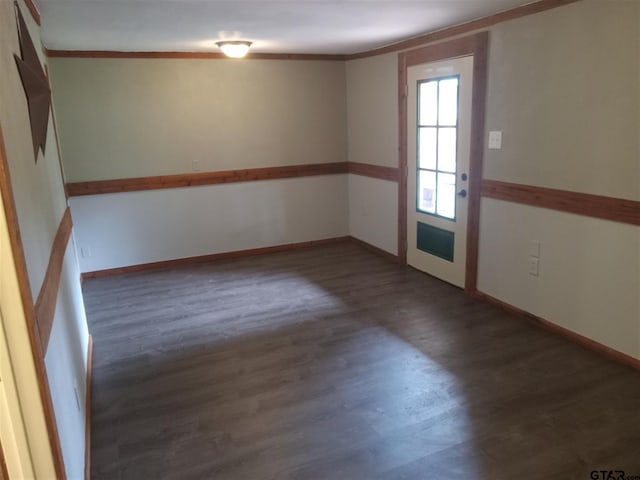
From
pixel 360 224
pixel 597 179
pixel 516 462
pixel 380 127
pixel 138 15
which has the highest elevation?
pixel 138 15

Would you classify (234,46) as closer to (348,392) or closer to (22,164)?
(22,164)

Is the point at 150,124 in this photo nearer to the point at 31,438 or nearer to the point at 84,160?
the point at 84,160

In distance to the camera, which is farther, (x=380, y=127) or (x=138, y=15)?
(x=380, y=127)

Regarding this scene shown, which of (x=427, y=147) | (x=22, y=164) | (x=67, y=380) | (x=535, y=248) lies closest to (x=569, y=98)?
(x=535, y=248)

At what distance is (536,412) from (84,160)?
452 cm

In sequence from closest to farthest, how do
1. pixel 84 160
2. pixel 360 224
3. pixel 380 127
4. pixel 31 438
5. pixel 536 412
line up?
1. pixel 31 438
2. pixel 536 412
3. pixel 84 160
4. pixel 380 127
5. pixel 360 224

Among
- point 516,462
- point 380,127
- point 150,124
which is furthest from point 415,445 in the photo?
point 150,124

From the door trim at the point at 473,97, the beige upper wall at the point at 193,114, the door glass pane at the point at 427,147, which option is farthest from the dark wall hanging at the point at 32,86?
the door glass pane at the point at 427,147

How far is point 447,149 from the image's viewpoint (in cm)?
425

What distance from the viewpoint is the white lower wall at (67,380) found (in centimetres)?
166

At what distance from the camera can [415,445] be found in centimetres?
233

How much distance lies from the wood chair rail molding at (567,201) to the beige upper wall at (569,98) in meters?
0.05

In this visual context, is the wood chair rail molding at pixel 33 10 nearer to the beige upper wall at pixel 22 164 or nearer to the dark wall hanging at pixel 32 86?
the dark wall hanging at pixel 32 86

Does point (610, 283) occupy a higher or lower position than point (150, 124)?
lower
